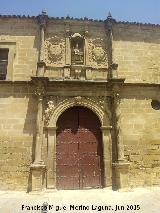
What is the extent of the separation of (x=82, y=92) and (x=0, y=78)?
3.26m

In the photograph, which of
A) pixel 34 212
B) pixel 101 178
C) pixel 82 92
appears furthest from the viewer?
pixel 82 92

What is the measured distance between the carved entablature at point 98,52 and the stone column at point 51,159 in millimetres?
3238

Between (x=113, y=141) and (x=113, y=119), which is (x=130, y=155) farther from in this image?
(x=113, y=119)

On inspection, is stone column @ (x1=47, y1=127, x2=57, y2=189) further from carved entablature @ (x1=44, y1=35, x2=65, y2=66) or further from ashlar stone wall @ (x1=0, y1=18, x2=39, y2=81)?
carved entablature @ (x1=44, y1=35, x2=65, y2=66)

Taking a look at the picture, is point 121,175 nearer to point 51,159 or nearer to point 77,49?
point 51,159

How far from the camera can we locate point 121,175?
→ 9375mm

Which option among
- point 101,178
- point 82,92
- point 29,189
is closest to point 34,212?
point 29,189

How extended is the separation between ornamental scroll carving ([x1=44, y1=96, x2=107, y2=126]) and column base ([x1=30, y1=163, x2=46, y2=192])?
1588 millimetres

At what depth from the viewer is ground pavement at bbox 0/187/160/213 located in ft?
21.8

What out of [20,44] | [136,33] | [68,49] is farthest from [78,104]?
[136,33]

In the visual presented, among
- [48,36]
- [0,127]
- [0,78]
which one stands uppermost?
[48,36]

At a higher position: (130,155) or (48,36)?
(48,36)

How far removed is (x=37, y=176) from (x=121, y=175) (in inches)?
110

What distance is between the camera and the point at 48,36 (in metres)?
11.2
